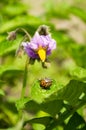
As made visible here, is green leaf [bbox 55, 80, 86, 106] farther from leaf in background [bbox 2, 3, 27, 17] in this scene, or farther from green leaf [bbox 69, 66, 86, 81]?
leaf in background [bbox 2, 3, 27, 17]

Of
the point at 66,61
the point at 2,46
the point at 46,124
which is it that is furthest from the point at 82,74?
the point at 66,61

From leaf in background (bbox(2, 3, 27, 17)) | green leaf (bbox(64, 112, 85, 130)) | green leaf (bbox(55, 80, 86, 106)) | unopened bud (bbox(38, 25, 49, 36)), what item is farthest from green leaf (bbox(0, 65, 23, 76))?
leaf in background (bbox(2, 3, 27, 17))

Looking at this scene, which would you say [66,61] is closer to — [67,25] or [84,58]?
[67,25]

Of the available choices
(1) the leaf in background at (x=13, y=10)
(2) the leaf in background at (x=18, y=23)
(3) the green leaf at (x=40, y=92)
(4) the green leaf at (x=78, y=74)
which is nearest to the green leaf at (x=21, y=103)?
(3) the green leaf at (x=40, y=92)

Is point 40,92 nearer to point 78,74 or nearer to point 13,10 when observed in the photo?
point 78,74

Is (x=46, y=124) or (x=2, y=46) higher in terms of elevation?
(x=2, y=46)

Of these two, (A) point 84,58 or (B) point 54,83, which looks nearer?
(B) point 54,83
